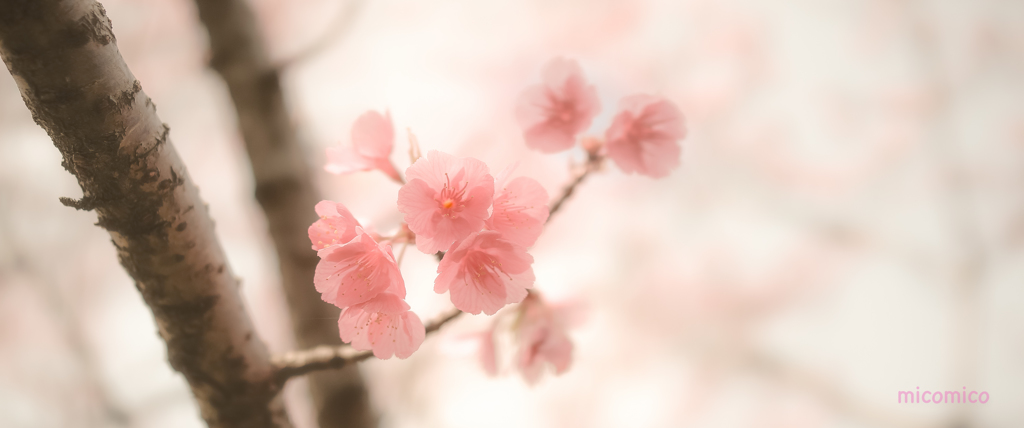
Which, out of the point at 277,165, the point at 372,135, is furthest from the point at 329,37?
the point at 372,135

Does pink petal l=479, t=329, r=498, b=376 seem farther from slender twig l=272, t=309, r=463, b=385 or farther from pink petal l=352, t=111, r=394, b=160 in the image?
pink petal l=352, t=111, r=394, b=160

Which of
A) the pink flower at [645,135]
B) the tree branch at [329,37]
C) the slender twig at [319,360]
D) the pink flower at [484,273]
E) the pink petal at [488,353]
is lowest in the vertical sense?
the pink petal at [488,353]

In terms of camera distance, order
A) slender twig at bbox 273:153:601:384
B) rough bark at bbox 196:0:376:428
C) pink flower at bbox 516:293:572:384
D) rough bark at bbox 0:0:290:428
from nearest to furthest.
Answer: rough bark at bbox 0:0:290:428
slender twig at bbox 273:153:601:384
pink flower at bbox 516:293:572:384
rough bark at bbox 196:0:376:428

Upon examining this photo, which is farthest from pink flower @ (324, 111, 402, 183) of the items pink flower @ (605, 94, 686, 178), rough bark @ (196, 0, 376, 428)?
rough bark @ (196, 0, 376, 428)

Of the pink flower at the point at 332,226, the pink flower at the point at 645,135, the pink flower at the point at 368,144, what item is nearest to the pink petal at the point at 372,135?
the pink flower at the point at 368,144

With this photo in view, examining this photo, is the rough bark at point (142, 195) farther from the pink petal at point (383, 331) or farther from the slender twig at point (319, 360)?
the pink petal at point (383, 331)

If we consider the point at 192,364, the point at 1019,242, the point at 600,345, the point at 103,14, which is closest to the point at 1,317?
the point at 192,364
